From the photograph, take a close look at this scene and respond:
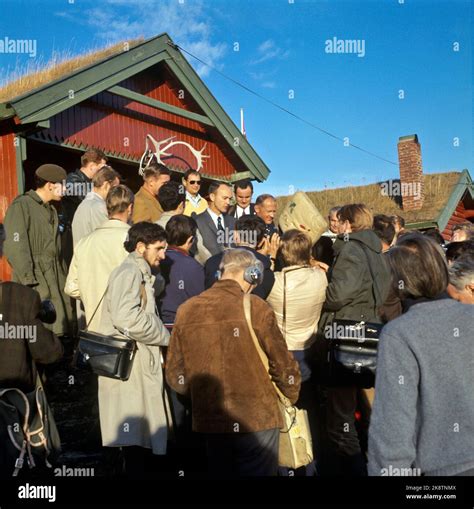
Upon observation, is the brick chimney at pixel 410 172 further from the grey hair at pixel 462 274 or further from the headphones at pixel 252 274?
the grey hair at pixel 462 274

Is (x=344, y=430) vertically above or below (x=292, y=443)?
below

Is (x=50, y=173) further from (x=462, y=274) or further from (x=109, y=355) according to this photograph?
(x=462, y=274)

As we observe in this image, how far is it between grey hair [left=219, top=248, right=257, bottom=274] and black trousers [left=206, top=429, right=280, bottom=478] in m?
1.07

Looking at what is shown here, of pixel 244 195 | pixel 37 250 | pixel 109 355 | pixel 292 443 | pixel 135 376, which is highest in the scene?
pixel 244 195

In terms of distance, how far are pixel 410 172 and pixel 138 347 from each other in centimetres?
1731

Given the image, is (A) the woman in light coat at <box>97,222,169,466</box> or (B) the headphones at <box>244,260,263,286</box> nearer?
(B) the headphones at <box>244,260,263,286</box>

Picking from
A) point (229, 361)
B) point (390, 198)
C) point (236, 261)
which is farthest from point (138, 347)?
point (390, 198)

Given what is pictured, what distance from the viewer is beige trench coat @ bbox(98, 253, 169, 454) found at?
4215mm

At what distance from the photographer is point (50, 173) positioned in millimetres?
5785

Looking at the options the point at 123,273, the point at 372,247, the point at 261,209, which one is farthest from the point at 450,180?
the point at 123,273

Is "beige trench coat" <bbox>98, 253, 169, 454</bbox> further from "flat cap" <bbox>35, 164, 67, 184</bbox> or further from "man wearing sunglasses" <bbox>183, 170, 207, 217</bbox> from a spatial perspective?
"man wearing sunglasses" <bbox>183, 170, 207, 217</bbox>

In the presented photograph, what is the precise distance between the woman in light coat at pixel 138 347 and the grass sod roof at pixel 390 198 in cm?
1395

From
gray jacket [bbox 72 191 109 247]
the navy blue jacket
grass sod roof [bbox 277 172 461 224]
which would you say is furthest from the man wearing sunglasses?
grass sod roof [bbox 277 172 461 224]

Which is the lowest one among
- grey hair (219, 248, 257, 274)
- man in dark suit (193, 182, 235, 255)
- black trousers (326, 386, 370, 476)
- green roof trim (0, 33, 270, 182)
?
black trousers (326, 386, 370, 476)
